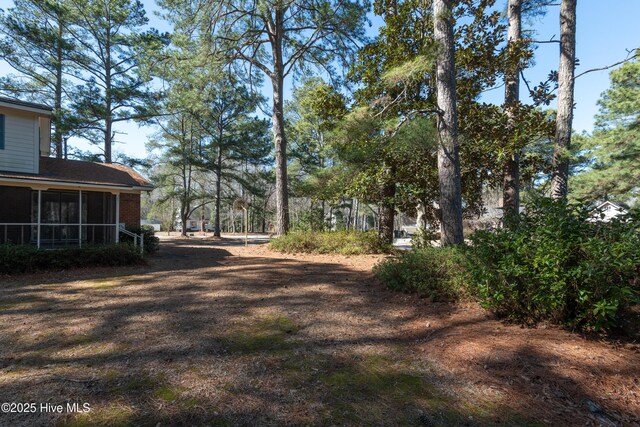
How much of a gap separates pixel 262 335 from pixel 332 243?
315 inches

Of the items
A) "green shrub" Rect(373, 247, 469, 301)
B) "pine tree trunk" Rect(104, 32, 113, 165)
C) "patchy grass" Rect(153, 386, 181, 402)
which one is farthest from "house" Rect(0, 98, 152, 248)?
"green shrub" Rect(373, 247, 469, 301)

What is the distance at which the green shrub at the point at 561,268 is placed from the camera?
10.4 ft

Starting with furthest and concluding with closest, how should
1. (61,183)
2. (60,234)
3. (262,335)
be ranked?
(60,234), (61,183), (262,335)

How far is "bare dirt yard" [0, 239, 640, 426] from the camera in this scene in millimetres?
2424

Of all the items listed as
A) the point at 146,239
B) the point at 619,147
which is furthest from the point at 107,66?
the point at 619,147

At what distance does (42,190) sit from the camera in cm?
1057

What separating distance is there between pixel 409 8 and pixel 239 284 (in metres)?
9.35

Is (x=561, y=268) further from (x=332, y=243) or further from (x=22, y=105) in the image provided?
(x=22, y=105)

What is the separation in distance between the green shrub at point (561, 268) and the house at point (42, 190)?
417 inches

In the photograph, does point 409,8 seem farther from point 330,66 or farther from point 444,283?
point 444,283

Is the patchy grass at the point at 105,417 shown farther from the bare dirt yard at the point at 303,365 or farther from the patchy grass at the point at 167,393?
the patchy grass at the point at 167,393

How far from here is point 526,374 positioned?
2.86 metres

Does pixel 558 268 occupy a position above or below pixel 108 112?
below

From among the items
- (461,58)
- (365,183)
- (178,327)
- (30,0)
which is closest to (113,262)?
(178,327)
